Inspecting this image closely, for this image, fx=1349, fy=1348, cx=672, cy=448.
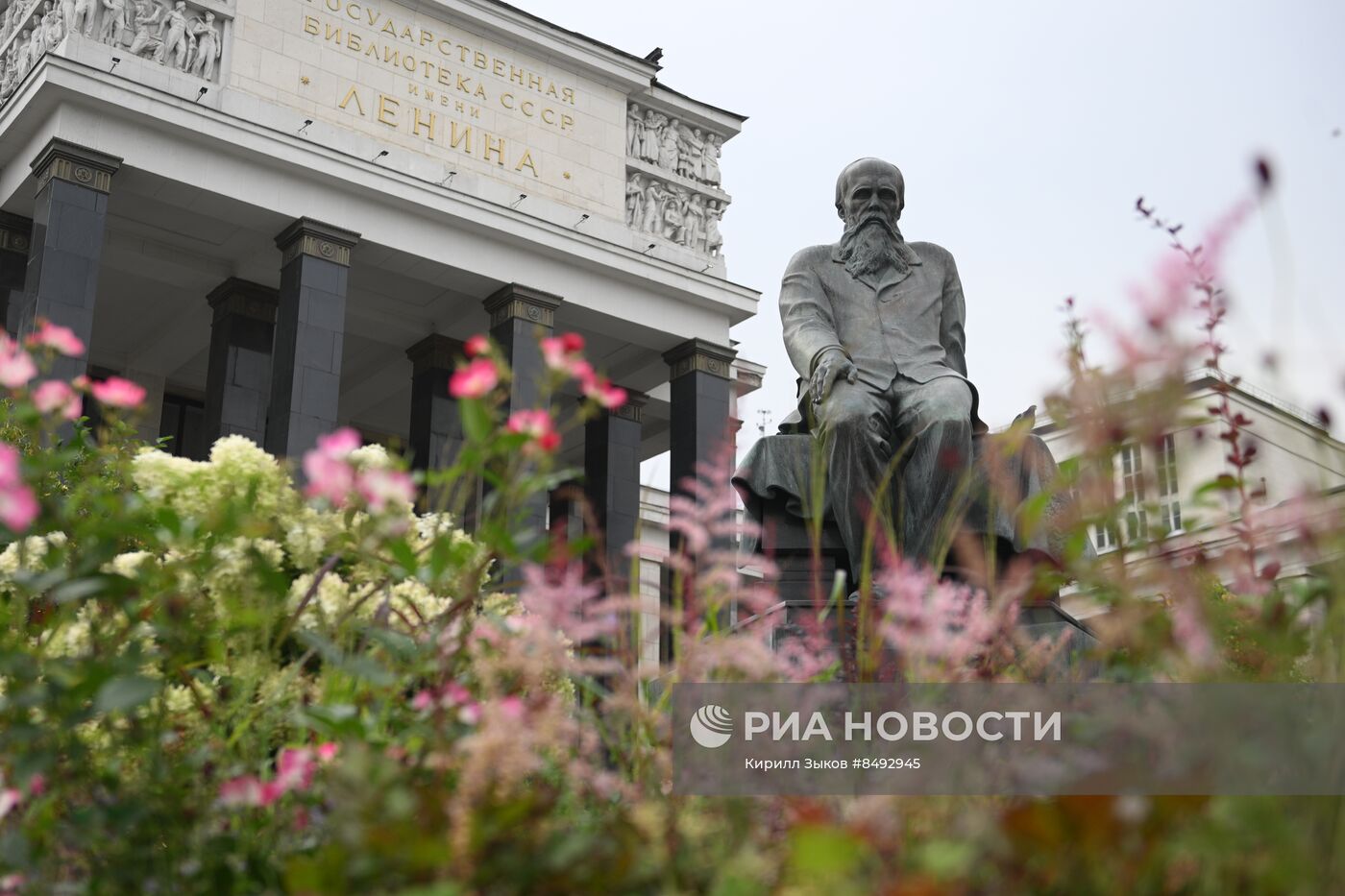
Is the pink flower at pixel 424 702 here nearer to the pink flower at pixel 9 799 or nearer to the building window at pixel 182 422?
the pink flower at pixel 9 799

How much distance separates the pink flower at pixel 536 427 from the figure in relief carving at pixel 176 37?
2030cm

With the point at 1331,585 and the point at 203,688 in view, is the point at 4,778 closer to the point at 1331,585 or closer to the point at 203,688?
the point at 203,688

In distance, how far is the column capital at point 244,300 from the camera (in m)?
22.7

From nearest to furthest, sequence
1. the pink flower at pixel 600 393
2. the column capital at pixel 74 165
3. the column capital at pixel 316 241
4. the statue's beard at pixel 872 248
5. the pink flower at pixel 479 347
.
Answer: the pink flower at pixel 479 347, the pink flower at pixel 600 393, the statue's beard at pixel 872 248, the column capital at pixel 74 165, the column capital at pixel 316 241

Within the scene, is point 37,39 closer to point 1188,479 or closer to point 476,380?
point 476,380

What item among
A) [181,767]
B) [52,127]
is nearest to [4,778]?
[181,767]

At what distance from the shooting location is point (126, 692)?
2.31 meters

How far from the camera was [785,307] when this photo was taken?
7273 millimetres

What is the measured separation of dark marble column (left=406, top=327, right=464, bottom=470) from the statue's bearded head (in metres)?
17.0

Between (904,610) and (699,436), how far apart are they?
2200cm

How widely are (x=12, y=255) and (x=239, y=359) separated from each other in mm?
3672

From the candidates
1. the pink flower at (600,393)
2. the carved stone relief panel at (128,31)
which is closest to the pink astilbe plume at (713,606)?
the pink flower at (600,393)

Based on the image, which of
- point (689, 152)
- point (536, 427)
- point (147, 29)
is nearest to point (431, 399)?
point (689, 152)

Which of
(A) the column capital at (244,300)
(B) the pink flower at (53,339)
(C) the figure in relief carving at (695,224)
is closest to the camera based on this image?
(B) the pink flower at (53,339)
